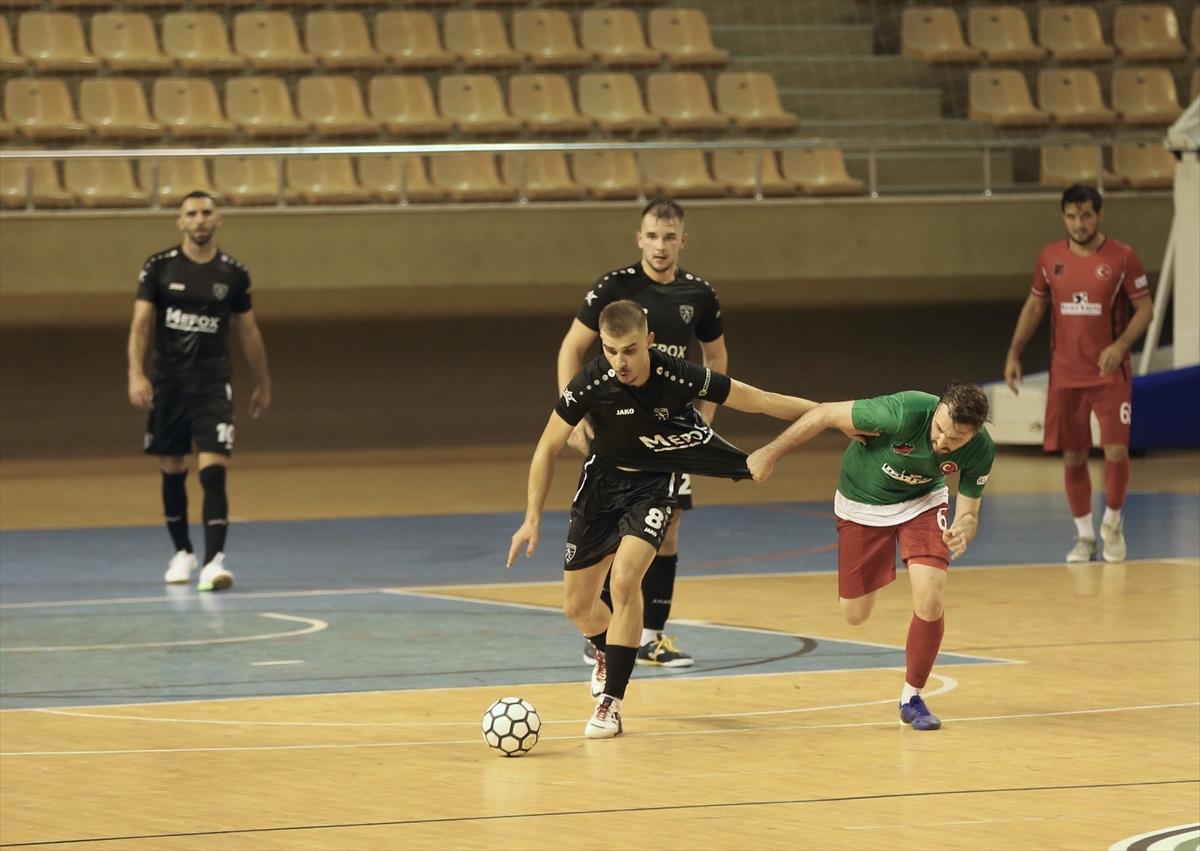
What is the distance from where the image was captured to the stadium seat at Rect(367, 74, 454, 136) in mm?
17641

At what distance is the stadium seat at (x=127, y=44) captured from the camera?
1753 cm

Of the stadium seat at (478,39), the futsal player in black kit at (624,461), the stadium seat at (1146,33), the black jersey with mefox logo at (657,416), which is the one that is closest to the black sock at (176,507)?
the futsal player in black kit at (624,461)

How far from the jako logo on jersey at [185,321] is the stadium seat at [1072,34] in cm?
1282

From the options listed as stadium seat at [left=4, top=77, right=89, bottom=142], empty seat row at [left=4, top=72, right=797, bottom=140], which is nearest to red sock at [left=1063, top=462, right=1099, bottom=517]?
empty seat row at [left=4, top=72, right=797, bottom=140]

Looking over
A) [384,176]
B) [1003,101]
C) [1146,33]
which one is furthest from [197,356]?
[1146,33]

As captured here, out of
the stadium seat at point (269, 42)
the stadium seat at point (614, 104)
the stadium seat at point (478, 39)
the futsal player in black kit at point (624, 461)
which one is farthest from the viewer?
the stadium seat at point (478, 39)

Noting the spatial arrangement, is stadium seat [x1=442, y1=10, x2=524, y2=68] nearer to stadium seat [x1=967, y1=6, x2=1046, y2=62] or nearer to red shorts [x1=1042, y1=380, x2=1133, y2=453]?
stadium seat [x1=967, y1=6, x2=1046, y2=62]

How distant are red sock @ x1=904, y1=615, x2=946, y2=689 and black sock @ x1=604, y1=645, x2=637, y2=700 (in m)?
1.03

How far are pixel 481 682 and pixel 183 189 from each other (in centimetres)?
981

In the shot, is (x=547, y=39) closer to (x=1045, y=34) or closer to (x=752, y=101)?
(x=752, y=101)

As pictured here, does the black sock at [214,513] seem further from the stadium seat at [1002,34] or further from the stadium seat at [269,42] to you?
the stadium seat at [1002,34]

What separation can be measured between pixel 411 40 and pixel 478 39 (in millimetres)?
697

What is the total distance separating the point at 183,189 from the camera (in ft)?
53.5

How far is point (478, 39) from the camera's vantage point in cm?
1858
